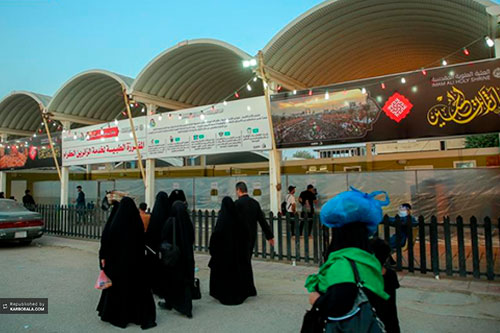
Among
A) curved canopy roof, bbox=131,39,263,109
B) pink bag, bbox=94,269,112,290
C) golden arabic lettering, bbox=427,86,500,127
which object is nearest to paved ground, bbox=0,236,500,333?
pink bag, bbox=94,269,112,290

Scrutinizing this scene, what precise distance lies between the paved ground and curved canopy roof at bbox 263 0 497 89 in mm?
5811

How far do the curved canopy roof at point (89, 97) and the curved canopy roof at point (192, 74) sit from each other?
3.49 ft

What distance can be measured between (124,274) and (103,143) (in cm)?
1069

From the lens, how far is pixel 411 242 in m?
6.68

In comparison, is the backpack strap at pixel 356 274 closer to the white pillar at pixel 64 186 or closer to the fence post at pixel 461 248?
the fence post at pixel 461 248

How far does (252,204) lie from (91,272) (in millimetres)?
3862

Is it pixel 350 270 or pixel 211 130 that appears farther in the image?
pixel 211 130

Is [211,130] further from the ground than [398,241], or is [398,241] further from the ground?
[211,130]

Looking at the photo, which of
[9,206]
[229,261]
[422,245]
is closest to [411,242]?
[422,245]

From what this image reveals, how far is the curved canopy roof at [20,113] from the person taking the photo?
55.2 ft

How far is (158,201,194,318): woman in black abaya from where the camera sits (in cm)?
481

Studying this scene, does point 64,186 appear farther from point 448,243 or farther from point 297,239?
point 448,243

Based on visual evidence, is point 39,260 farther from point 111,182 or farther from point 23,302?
point 111,182

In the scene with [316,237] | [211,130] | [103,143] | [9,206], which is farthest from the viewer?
[103,143]
